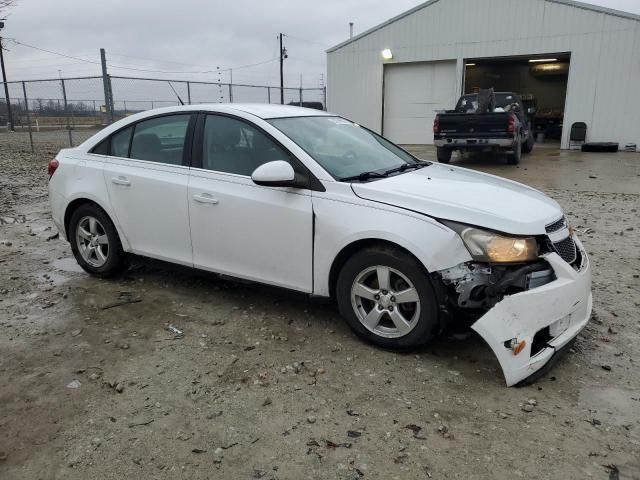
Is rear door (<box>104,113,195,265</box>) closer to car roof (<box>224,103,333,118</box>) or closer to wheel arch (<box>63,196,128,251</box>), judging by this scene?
wheel arch (<box>63,196,128,251</box>)

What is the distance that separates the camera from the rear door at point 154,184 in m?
4.26

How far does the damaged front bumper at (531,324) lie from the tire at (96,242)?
3.29 metres

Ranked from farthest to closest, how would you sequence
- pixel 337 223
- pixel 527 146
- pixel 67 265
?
pixel 527 146 < pixel 67 265 < pixel 337 223

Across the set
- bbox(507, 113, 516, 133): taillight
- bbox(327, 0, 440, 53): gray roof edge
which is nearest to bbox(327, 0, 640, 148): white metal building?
bbox(327, 0, 440, 53): gray roof edge

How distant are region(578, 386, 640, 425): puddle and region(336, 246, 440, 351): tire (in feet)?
2.98

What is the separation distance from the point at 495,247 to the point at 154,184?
275 cm

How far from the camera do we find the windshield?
383cm

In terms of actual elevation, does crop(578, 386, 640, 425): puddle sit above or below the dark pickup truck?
below

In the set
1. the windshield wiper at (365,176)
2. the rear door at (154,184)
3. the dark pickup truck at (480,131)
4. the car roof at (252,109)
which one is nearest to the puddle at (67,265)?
the rear door at (154,184)

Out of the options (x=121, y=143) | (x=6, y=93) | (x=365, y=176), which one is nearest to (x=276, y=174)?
(x=365, y=176)

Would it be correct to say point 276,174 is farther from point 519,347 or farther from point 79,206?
point 79,206

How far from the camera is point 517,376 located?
3033 mm

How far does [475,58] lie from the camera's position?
18.0m

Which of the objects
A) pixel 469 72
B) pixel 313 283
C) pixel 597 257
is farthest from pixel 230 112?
pixel 469 72
